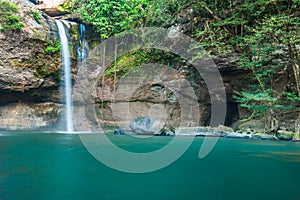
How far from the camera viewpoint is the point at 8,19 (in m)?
11.5

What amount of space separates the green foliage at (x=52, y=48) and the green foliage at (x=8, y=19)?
4.56ft

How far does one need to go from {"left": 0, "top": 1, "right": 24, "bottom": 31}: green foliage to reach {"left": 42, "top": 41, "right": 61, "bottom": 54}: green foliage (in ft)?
4.56

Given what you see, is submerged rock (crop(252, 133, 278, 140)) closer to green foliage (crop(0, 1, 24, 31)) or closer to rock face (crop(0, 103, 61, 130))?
rock face (crop(0, 103, 61, 130))

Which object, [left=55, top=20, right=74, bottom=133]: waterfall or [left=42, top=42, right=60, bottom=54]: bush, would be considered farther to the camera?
[left=55, top=20, right=74, bottom=133]: waterfall

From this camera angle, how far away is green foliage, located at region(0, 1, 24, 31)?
11.5 metres

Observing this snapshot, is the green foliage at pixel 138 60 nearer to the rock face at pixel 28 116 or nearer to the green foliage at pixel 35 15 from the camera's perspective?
the rock face at pixel 28 116

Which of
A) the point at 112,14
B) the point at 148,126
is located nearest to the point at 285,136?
the point at 148,126

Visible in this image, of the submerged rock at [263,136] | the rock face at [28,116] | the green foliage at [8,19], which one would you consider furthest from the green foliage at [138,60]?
the submerged rock at [263,136]

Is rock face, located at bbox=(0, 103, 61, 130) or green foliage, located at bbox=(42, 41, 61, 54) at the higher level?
green foliage, located at bbox=(42, 41, 61, 54)

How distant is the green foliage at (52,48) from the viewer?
1227 cm

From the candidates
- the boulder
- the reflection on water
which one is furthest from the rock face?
the boulder

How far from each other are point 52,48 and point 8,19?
2160mm

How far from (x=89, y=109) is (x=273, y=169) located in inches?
429

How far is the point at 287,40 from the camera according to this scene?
8414mm
